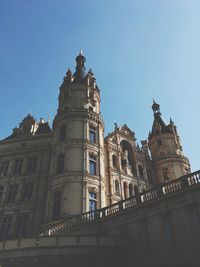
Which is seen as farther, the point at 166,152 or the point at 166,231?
the point at 166,152

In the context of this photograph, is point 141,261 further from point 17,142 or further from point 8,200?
point 17,142

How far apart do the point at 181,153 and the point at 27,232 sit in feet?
91.9

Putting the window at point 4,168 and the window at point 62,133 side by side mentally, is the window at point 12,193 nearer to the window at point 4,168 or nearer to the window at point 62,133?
the window at point 4,168

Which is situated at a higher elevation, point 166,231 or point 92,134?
point 92,134

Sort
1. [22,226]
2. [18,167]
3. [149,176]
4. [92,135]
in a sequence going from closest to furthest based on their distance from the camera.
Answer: [22,226] → [92,135] → [18,167] → [149,176]

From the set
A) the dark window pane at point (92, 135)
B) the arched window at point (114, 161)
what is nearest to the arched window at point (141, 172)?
the arched window at point (114, 161)

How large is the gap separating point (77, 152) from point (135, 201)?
519 inches

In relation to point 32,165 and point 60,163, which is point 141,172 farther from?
point 32,165

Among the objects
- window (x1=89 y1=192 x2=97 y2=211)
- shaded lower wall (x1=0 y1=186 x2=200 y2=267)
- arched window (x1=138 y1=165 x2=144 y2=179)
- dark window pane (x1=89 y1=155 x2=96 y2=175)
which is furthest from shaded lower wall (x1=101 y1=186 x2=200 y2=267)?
arched window (x1=138 y1=165 x2=144 y2=179)

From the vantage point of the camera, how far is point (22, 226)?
32.2 meters

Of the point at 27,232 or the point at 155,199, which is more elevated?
the point at 27,232

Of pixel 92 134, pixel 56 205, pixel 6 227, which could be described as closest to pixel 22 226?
pixel 6 227

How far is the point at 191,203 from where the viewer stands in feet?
52.1

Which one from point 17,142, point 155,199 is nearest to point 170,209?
point 155,199
